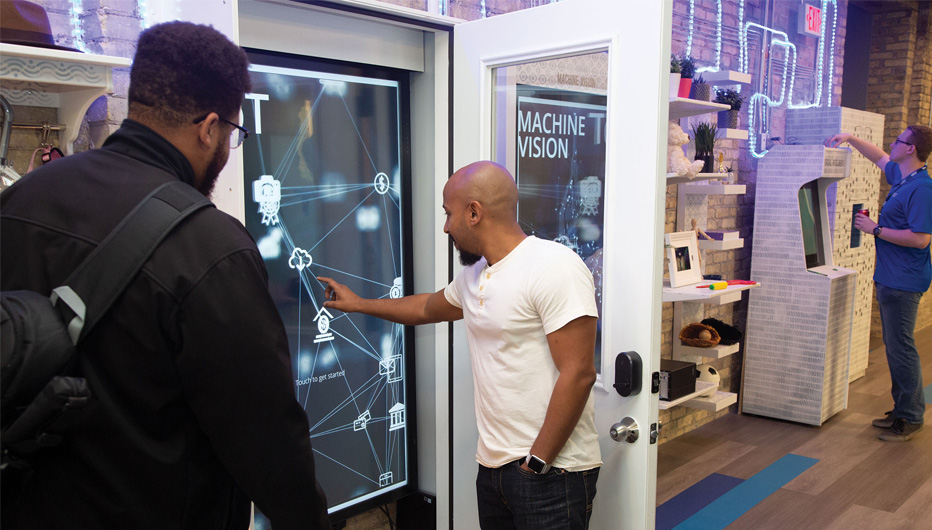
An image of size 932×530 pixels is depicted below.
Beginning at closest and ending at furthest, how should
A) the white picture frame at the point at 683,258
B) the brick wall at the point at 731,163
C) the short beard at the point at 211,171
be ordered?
the short beard at the point at 211,171
the white picture frame at the point at 683,258
the brick wall at the point at 731,163

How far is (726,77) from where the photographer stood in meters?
4.04

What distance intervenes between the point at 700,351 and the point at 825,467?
0.94 metres

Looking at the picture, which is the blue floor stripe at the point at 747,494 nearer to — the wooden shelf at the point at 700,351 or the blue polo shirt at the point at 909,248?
the wooden shelf at the point at 700,351

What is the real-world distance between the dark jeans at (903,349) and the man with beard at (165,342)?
14.4 ft

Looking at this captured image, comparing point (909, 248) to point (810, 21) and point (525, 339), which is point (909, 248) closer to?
point (810, 21)

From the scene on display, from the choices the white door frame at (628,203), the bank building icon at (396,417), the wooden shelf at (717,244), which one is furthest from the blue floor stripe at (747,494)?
the white door frame at (628,203)

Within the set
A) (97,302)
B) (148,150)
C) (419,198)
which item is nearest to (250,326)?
(97,302)

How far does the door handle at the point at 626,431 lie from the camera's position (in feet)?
6.44

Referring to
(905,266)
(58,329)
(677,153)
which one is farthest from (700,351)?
(58,329)

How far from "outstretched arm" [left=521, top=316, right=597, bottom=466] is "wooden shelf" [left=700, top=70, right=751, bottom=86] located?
2.79m

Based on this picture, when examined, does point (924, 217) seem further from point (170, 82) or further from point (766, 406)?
point (170, 82)

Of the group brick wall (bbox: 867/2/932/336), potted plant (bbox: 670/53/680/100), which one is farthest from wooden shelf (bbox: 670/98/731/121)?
brick wall (bbox: 867/2/932/336)

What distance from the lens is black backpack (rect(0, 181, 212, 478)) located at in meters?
0.96

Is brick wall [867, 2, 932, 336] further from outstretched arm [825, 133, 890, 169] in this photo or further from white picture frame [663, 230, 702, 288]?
white picture frame [663, 230, 702, 288]
